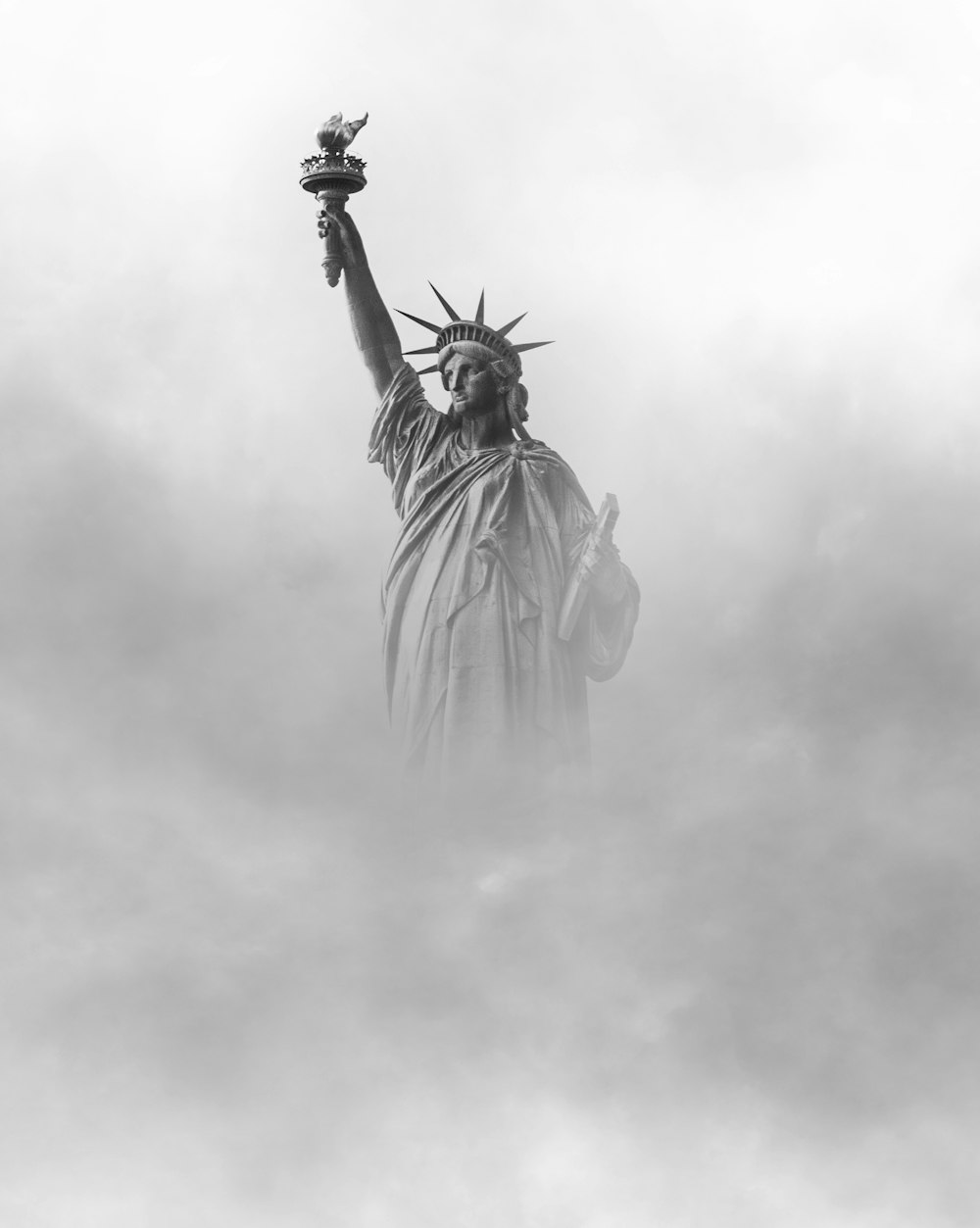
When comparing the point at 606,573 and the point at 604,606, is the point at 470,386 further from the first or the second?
the point at 604,606

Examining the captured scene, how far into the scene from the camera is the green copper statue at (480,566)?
85.3 ft

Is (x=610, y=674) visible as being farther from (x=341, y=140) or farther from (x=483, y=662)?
(x=341, y=140)

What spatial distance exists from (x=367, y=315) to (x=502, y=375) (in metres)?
1.57

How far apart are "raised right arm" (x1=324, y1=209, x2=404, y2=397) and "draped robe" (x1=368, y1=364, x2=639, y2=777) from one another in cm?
110

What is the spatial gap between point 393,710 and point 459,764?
120cm

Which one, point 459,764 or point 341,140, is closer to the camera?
point 459,764

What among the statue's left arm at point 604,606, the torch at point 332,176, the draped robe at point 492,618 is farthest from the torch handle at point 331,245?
the statue's left arm at point 604,606

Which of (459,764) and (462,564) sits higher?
(462,564)

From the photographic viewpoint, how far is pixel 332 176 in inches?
1078

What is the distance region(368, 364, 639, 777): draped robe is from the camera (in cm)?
2594

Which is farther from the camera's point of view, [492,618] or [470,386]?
[470,386]

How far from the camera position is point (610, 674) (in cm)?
2659


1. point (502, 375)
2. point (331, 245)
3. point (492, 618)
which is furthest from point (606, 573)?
point (331, 245)

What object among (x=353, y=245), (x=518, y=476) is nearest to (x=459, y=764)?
(x=518, y=476)
